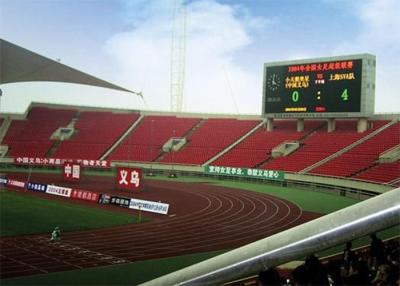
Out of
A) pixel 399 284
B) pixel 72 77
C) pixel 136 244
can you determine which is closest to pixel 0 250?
pixel 136 244

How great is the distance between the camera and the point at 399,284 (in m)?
4.73

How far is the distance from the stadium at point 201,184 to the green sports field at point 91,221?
0.09m

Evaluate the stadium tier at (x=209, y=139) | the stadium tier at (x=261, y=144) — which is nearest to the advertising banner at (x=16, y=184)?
the stadium tier at (x=209, y=139)

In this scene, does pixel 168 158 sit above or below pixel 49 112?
below

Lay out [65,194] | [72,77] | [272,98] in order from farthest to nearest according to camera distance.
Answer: [272,98], [65,194], [72,77]

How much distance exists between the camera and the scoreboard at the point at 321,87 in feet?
131

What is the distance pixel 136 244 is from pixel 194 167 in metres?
32.4

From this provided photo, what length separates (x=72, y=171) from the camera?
3853 cm

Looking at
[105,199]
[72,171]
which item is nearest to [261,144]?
[72,171]

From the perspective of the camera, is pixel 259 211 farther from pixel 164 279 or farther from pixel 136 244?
pixel 164 279

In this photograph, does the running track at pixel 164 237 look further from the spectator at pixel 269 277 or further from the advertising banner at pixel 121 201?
the spectator at pixel 269 277

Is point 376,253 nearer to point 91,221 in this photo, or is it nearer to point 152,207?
point 91,221

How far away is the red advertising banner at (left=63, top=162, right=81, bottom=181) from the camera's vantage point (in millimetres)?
38156

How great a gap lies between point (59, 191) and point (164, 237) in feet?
44.8
